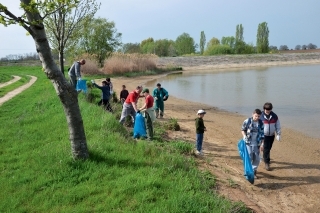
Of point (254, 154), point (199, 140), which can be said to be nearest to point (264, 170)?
point (254, 154)

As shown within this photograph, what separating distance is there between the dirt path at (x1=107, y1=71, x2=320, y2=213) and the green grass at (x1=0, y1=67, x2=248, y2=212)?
617 millimetres

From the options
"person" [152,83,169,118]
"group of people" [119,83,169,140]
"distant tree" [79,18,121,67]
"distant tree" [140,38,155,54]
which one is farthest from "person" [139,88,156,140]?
"distant tree" [140,38,155,54]

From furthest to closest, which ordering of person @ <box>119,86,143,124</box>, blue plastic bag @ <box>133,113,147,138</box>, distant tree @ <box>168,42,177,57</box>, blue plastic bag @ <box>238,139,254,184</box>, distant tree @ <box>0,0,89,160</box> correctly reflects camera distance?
1. distant tree @ <box>168,42,177,57</box>
2. person @ <box>119,86,143,124</box>
3. blue plastic bag @ <box>133,113,147,138</box>
4. blue plastic bag @ <box>238,139,254,184</box>
5. distant tree @ <box>0,0,89,160</box>

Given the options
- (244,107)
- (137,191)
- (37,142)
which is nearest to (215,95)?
(244,107)

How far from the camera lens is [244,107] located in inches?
777

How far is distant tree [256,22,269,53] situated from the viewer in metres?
95.6

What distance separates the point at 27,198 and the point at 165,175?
252cm

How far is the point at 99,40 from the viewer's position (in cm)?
4025

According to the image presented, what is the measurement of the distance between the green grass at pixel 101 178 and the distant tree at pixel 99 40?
107 feet

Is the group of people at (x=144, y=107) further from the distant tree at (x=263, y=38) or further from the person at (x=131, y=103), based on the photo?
the distant tree at (x=263, y=38)

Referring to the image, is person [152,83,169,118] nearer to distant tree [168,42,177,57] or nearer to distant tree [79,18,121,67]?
distant tree [79,18,121,67]

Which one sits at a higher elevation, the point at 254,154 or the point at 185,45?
the point at 185,45

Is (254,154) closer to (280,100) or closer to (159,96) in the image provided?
(159,96)

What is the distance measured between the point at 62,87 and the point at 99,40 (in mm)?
35479
